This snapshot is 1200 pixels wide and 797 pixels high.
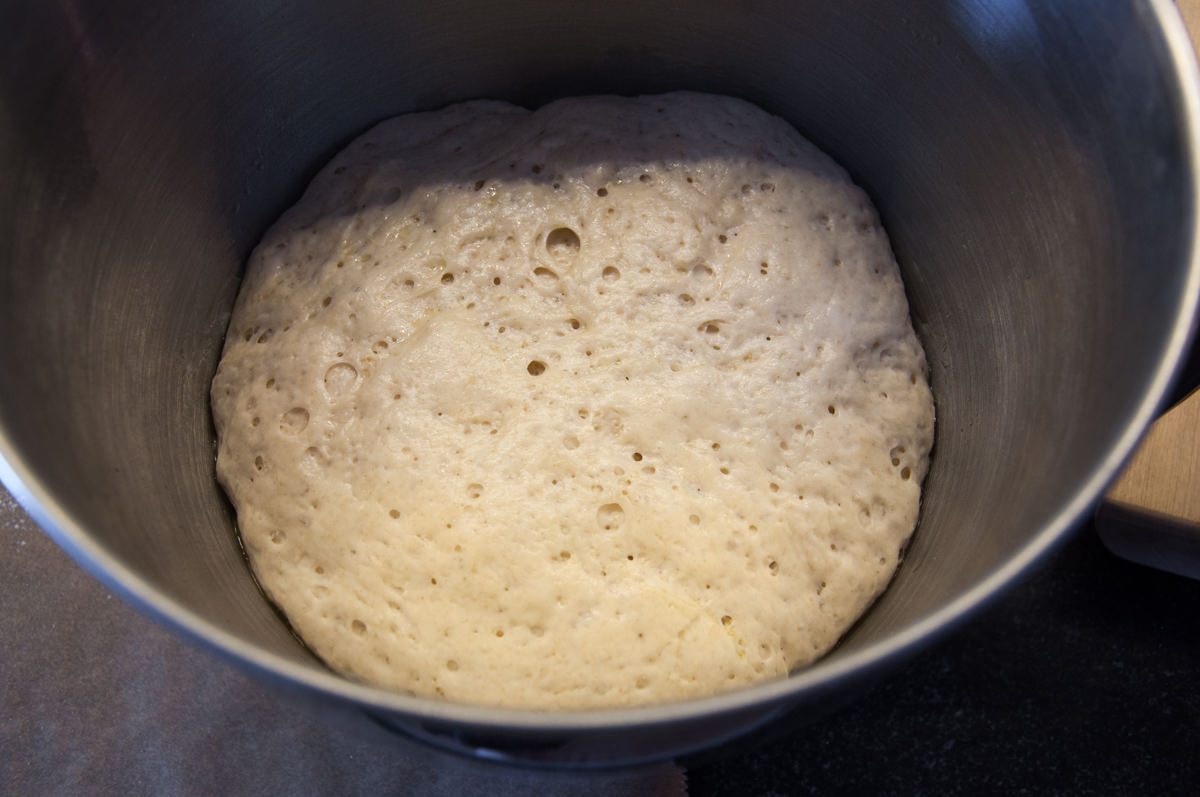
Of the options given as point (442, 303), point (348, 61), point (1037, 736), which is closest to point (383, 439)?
point (442, 303)

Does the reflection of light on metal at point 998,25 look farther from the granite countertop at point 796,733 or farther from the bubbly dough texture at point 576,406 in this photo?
the granite countertop at point 796,733

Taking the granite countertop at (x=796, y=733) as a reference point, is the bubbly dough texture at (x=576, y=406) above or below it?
above

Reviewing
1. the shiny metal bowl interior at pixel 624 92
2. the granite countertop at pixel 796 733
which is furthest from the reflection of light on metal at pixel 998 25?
the granite countertop at pixel 796 733

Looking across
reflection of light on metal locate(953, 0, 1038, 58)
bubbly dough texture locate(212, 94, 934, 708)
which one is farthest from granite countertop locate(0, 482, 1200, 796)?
reflection of light on metal locate(953, 0, 1038, 58)

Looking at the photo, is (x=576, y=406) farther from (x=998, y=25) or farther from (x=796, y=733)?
(x=998, y=25)

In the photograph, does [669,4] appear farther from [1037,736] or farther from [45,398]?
[1037,736]

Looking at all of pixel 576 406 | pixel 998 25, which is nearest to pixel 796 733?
pixel 576 406

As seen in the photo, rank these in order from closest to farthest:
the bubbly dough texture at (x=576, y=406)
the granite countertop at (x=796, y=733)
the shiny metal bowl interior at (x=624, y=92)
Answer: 1. the shiny metal bowl interior at (x=624, y=92)
2. the bubbly dough texture at (x=576, y=406)
3. the granite countertop at (x=796, y=733)
